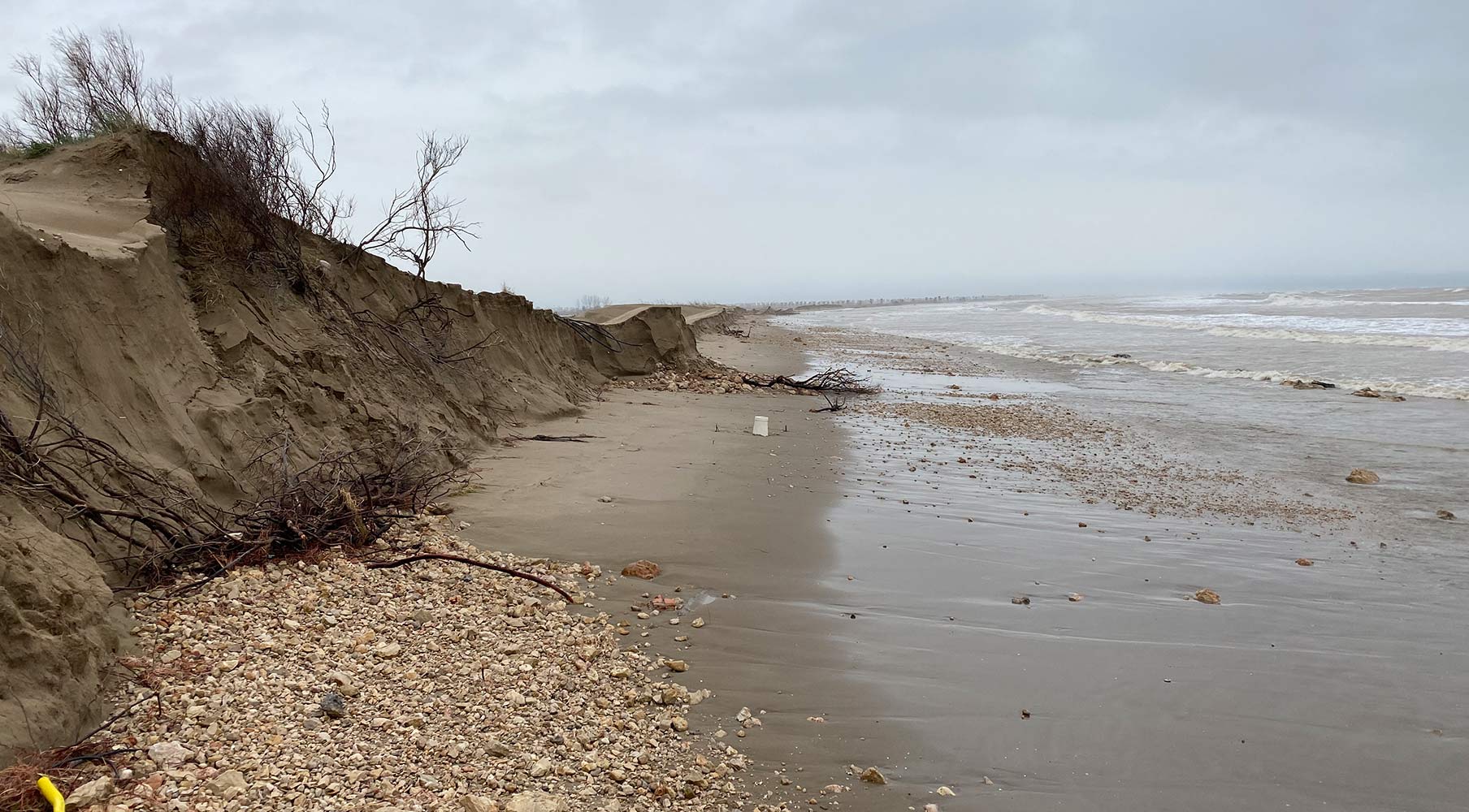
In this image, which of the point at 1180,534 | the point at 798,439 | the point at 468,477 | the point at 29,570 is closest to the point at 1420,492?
the point at 1180,534

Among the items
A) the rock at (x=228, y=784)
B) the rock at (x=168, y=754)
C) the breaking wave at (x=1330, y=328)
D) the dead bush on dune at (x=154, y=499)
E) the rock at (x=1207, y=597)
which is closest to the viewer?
the rock at (x=228, y=784)

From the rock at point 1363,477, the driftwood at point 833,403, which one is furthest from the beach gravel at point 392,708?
the driftwood at point 833,403

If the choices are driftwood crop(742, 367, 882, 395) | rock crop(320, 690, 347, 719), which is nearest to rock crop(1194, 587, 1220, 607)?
rock crop(320, 690, 347, 719)

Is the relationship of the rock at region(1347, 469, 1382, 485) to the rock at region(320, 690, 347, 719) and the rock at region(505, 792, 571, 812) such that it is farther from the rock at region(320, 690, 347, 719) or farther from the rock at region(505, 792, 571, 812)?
the rock at region(320, 690, 347, 719)

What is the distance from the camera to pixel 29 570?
3057 mm

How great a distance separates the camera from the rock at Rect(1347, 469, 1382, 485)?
8677 millimetres

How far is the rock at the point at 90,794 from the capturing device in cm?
252

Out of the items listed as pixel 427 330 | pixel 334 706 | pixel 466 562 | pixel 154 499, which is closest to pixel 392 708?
pixel 334 706

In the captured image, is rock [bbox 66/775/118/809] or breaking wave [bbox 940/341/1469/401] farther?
breaking wave [bbox 940/341/1469/401]

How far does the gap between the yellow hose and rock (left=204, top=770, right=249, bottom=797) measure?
0.37 m

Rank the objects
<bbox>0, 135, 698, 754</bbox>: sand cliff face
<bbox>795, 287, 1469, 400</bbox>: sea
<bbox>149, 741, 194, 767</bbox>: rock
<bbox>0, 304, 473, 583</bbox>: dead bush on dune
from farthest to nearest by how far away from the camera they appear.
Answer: <bbox>795, 287, 1469, 400</bbox>: sea < <bbox>0, 304, 473, 583</bbox>: dead bush on dune < <bbox>0, 135, 698, 754</bbox>: sand cliff face < <bbox>149, 741, 194, 767</bbox>: rock

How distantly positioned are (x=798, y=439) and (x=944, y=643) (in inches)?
241

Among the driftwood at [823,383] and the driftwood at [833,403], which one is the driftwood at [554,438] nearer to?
the driftwood at [833,403]

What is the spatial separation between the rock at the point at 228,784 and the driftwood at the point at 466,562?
6.80 feet
